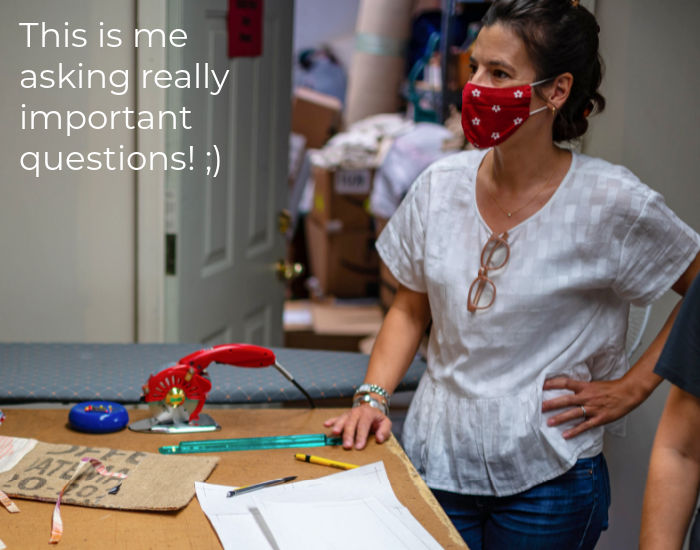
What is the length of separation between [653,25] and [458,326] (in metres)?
0.93

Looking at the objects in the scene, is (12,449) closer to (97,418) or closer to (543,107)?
(97,418)

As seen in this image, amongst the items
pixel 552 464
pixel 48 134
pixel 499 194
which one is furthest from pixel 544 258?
pixel 48 134

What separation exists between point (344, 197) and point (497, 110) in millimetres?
3187

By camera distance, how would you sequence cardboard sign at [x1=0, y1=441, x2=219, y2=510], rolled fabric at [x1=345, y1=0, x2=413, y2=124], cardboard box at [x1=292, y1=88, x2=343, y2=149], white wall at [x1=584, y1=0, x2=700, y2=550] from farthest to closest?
cardboard box at [x1=292, y1=88, x2=343, y2=149] → rolled fabric at [x1=345, y1=0, x2=413, y2=124] → white wall at [x1=584, y1=0, x2=700, y2=550] → cardboard sign at [x1=0, y1=441, x2=219, y2=510]

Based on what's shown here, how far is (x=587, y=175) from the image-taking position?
4.80 feet

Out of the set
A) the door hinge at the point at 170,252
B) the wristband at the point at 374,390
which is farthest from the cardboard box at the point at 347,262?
the wristband at the point at 374,390

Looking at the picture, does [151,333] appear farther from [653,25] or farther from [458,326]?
[653,25]

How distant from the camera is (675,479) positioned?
3.58ft

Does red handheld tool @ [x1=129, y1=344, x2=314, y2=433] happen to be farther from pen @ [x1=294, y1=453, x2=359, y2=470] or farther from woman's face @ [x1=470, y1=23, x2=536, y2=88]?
woman's face @ [x1=470, y1=23, x2=536, y2=88]

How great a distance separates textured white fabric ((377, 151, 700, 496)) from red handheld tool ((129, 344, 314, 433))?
414 mm

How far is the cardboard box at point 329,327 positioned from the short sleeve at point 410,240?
8.22 feet

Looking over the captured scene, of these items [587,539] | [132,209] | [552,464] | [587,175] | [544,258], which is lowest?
[587,539]

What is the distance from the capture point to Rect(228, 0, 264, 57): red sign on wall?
8.09 ft

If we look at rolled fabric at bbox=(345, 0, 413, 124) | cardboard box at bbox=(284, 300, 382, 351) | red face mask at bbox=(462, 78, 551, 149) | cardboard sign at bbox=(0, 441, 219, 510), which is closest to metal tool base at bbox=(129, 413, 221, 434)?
cardboard sign at bbox=(0, 441, 219, 510)
